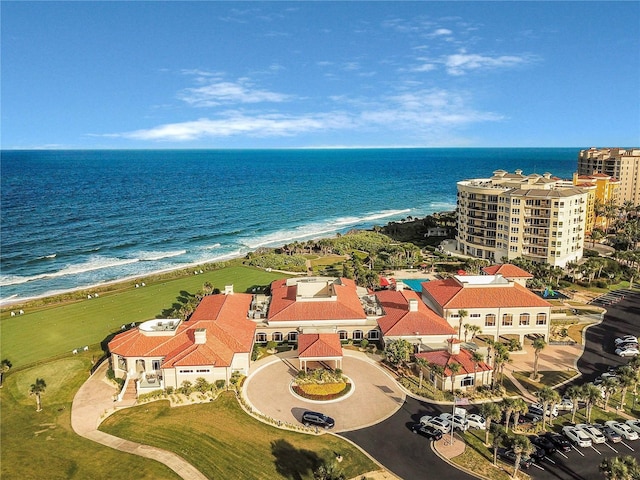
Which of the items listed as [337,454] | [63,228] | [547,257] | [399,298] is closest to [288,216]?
[63,228]

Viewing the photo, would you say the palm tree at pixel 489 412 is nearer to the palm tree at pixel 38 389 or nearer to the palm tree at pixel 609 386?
Result: the palm tree at pixel 609 386

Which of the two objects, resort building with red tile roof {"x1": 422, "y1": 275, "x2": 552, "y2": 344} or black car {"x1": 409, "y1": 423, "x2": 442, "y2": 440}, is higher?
resort building with red tile roof {"x1": 422, "y1": 275, "x2": 552, "y2": 344}

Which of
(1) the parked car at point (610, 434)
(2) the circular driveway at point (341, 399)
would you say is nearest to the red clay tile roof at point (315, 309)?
(2) the circular driveway at point (341, 399)

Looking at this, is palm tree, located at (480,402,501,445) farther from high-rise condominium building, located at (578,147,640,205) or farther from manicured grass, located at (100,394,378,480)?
high-rise condominium building, located at (578,147,640,205)

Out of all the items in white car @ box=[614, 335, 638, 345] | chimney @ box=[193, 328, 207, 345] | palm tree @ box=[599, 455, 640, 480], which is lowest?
white car @ box=[614, 335, 638, 345]

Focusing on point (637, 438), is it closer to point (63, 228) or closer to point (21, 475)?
point (21, 475)

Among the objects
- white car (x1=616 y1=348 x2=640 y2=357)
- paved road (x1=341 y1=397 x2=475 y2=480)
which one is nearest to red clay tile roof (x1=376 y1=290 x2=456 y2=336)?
paved road (x1=341 y1=397 x2=475 y2=480)

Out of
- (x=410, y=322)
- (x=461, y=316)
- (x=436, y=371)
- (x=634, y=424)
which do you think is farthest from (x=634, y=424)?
(x=410, y=322)

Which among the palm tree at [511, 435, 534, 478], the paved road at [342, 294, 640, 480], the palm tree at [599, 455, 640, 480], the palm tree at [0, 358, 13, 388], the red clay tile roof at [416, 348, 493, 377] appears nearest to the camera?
the palm tree at [599, 455, 640, 480]
